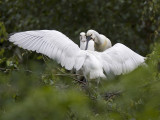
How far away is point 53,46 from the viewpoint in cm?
395

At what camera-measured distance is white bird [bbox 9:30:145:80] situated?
11.7 feet

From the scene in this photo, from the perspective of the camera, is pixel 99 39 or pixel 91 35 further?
pixel 99 39

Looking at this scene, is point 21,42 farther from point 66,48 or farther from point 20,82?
point 20,82

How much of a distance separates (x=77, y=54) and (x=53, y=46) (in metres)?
0.31

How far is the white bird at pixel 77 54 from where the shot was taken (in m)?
3.58

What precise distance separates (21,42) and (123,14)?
2.27 m

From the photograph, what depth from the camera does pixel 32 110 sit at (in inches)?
30.6

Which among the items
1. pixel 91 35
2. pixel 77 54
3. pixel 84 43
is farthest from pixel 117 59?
pixel 91 35

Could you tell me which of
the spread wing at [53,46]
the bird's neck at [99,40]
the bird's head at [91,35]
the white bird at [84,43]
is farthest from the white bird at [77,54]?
the bird's neck at [99,40]

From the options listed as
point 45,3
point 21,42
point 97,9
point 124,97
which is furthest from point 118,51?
point 124,97

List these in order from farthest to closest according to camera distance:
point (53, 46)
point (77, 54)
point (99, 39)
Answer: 1. point (99, 39)
2. point (53, 46)
3. point (77, 54)

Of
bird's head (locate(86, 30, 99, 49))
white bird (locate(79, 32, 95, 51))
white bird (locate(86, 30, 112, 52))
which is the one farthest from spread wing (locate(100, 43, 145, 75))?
white bird (locate(86, 30, 112, 52))

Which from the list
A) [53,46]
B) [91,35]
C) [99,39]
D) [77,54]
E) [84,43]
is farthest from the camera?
[99,39]

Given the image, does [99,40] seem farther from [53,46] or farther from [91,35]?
[53,46]
